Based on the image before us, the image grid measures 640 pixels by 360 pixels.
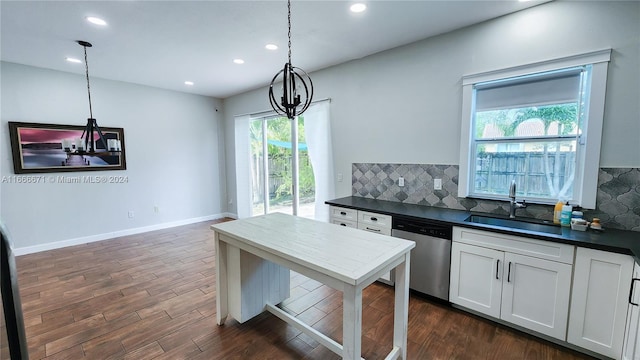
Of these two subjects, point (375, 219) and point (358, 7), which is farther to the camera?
point (375, 219)

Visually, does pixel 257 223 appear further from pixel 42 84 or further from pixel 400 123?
pixel 42 84

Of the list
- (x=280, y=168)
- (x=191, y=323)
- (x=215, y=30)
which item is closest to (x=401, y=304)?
(x=191, y=323)

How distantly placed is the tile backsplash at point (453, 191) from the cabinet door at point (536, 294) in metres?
0.60

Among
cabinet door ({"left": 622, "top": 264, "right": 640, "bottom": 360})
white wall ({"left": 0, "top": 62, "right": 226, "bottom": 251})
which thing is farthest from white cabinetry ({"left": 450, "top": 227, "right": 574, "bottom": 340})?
white wall ({"left": 0, "top": 62, "right": 226, "bottom": 251})

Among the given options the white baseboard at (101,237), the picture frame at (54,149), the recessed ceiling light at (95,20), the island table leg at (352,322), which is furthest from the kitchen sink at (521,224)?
the white baseboard at (101,237)

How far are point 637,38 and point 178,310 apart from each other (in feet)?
14.4

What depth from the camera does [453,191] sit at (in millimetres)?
2852

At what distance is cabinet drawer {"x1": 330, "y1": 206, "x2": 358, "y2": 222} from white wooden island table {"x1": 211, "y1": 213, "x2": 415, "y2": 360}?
0.86m

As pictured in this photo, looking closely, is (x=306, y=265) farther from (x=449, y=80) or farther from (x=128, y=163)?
(x=128, y=163)

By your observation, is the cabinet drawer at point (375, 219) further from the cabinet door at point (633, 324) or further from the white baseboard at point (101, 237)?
the white baseboard at point (101, 237)

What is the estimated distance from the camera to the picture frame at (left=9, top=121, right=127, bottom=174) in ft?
12.4

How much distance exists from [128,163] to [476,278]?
18.0 feet

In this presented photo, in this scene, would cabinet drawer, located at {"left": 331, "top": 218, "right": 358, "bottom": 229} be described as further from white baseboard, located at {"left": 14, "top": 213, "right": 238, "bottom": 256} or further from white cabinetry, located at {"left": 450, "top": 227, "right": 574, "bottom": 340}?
white baseboard, located at {"left": 14, "top": 213, "right": 238, "bottom": 256}

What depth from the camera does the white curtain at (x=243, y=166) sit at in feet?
18.4
